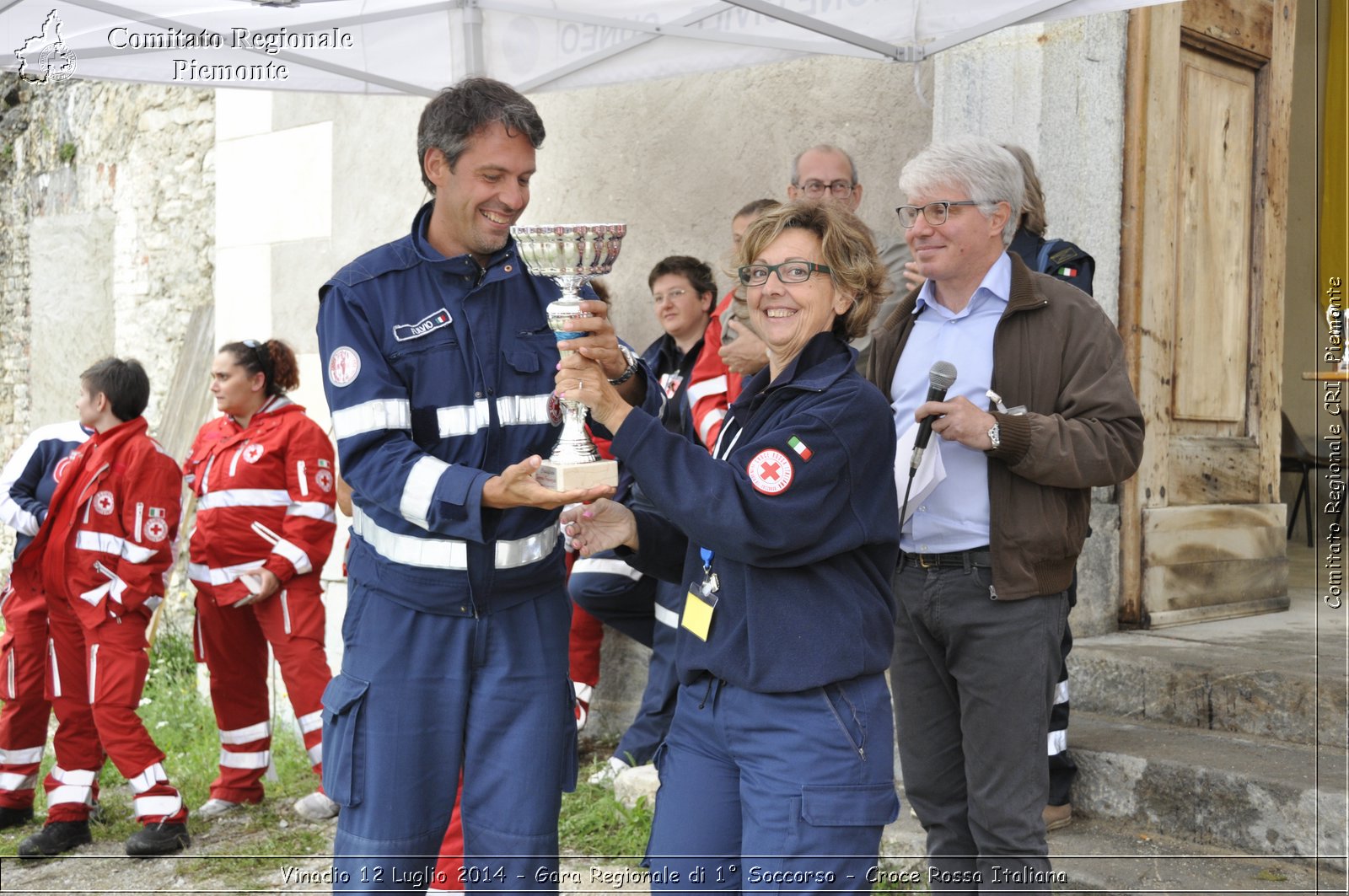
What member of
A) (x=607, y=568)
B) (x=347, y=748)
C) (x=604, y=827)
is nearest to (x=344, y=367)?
(x=347, y=748)

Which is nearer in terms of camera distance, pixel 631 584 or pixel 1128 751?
pixel 1128 751

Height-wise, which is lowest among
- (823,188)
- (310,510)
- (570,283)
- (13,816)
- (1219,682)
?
(13,816)

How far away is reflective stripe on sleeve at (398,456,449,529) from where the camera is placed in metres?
2.60

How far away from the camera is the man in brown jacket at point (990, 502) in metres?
3.15

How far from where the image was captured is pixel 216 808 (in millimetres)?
5840

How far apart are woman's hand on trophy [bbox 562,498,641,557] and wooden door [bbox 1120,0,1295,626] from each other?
311 centimetres

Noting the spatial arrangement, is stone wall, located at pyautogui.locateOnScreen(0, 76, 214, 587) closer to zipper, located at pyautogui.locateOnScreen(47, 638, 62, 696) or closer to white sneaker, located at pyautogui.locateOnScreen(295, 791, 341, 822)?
zipper, located at pyautogui.locateOnScreen(47, 638, 62, 696)

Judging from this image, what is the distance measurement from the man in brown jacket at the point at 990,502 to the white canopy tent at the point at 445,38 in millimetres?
1528

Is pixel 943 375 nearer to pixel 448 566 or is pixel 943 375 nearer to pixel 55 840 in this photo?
pixel 448 566

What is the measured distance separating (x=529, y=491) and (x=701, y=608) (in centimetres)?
44

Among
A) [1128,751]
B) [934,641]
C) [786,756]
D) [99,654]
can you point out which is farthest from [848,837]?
[99,654]

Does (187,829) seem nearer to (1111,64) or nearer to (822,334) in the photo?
(822,334)

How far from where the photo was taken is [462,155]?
2791mm

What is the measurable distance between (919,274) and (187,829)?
4.15 m
